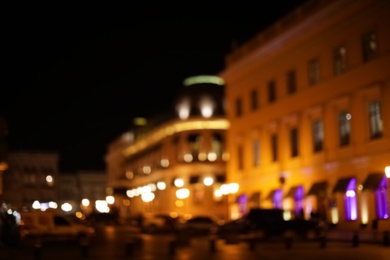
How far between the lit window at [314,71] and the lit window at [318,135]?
272cm

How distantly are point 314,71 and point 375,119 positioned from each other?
827 centimetres

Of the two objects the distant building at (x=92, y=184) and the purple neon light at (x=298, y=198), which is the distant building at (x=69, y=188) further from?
the purple neon light at (x=298, y=198)

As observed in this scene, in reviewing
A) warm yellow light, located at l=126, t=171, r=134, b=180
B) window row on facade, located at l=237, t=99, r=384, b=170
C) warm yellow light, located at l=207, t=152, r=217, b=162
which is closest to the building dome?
warm yellow light, located at l=207, t=152, r=217, b=162

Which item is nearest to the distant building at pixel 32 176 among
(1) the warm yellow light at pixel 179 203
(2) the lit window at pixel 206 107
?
(1) the warm yellow light at pixel 179 203

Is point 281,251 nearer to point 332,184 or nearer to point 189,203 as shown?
point 332,184

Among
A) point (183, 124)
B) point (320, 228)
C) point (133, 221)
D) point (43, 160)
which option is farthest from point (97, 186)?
point (320, 228)

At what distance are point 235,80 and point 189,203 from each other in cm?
2786

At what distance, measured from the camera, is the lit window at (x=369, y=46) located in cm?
4378

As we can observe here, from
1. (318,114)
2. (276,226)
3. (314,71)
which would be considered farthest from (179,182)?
(276,226)

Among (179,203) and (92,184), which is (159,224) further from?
(92,184)

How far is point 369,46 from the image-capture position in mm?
44375

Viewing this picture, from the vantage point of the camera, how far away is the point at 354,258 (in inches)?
1022

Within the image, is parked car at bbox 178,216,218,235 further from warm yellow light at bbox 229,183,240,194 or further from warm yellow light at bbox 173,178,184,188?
warm yellow light at bbox 173,178,184,188

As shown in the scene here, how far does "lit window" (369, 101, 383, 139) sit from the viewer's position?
43375mm
